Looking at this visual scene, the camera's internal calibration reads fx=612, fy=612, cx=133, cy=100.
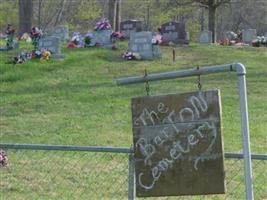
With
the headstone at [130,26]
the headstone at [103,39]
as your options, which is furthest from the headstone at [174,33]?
the headstone at [130,26]

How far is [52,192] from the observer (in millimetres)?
7059

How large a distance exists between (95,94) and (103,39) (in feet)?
25.8

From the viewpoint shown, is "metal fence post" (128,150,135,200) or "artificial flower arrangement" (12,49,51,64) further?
"artificial flower arrangement" (12,49,51,64)

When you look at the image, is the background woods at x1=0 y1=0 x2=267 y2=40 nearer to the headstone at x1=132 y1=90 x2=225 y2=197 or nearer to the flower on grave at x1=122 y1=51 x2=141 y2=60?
the flower on grave at x1=122 y1=51 x2=141 y2=60

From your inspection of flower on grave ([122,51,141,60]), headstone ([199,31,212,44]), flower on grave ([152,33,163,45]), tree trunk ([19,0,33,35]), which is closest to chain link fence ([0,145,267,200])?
flower on grave ([122,51,141,60])

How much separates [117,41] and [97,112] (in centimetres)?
1120

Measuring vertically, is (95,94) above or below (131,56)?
below

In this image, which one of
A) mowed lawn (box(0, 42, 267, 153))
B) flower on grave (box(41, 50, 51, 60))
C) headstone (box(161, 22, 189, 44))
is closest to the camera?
mowed lawn (box(0, 42, 267, 153))

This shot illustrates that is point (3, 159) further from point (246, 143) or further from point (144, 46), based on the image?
point (144, 46)

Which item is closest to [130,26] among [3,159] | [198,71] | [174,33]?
[174,33]

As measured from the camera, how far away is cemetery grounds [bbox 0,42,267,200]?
7352 mm

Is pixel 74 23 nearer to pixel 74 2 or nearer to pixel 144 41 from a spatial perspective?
pixel 74 2

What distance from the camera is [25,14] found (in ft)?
96.1

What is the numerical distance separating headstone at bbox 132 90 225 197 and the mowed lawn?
4.94 metres
